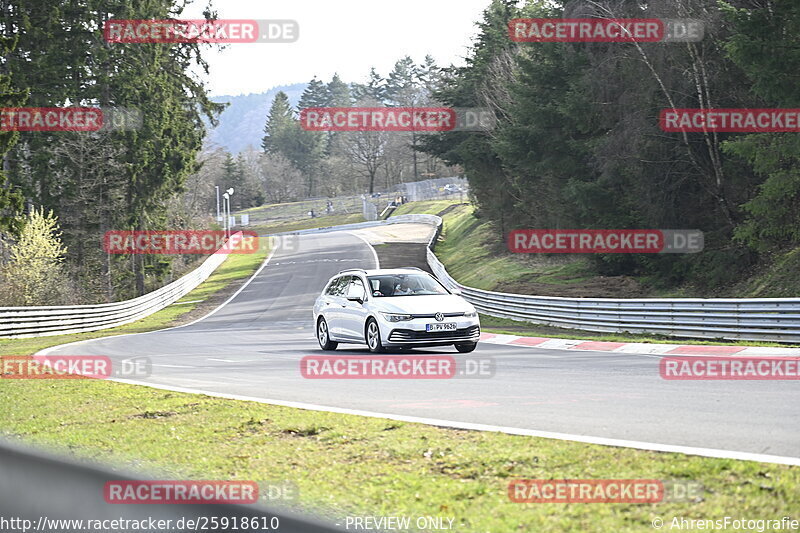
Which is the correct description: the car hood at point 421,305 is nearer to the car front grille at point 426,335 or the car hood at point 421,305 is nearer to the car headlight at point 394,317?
the car headlight at point 394,317

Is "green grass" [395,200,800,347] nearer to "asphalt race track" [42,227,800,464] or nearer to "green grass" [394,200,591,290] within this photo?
"green grass" [394,200,591,290]

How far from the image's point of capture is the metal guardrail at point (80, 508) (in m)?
3.29

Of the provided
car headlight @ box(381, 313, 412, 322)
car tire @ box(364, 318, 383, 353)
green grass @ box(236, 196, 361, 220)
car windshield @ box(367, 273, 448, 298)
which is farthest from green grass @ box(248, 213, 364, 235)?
car headlight @ box(381, 313, 412, 322)

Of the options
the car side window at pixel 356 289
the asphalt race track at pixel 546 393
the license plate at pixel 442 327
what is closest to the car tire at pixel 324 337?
the asphalt race track at pixel 546 393

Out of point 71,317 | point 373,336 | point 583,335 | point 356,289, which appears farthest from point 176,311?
point 373,336

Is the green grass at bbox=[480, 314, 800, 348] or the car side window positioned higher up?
the car side window

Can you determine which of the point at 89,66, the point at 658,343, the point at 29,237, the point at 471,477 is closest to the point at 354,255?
the point at 89,66

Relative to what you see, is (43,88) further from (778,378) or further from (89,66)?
(778,378)

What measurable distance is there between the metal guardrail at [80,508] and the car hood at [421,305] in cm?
1338

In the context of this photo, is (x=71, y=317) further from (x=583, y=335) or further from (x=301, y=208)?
(x=301, y=208)

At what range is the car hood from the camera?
17.7 metres

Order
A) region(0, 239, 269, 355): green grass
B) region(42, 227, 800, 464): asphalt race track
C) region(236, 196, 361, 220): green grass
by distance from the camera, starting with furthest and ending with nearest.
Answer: region(236, 196, 361, 220): green grass < region(0, 239, 269, 355): green grass < region(42, 227, 800, 464): asphalt race track

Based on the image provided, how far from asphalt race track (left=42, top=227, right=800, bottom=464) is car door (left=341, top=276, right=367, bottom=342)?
1.13m

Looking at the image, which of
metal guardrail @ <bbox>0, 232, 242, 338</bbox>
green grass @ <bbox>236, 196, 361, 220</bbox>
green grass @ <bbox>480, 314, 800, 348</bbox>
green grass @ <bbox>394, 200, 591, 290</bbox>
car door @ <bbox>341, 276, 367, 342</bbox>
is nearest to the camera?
car door @ <bbox>341, 276, 367, 342</bbox>
